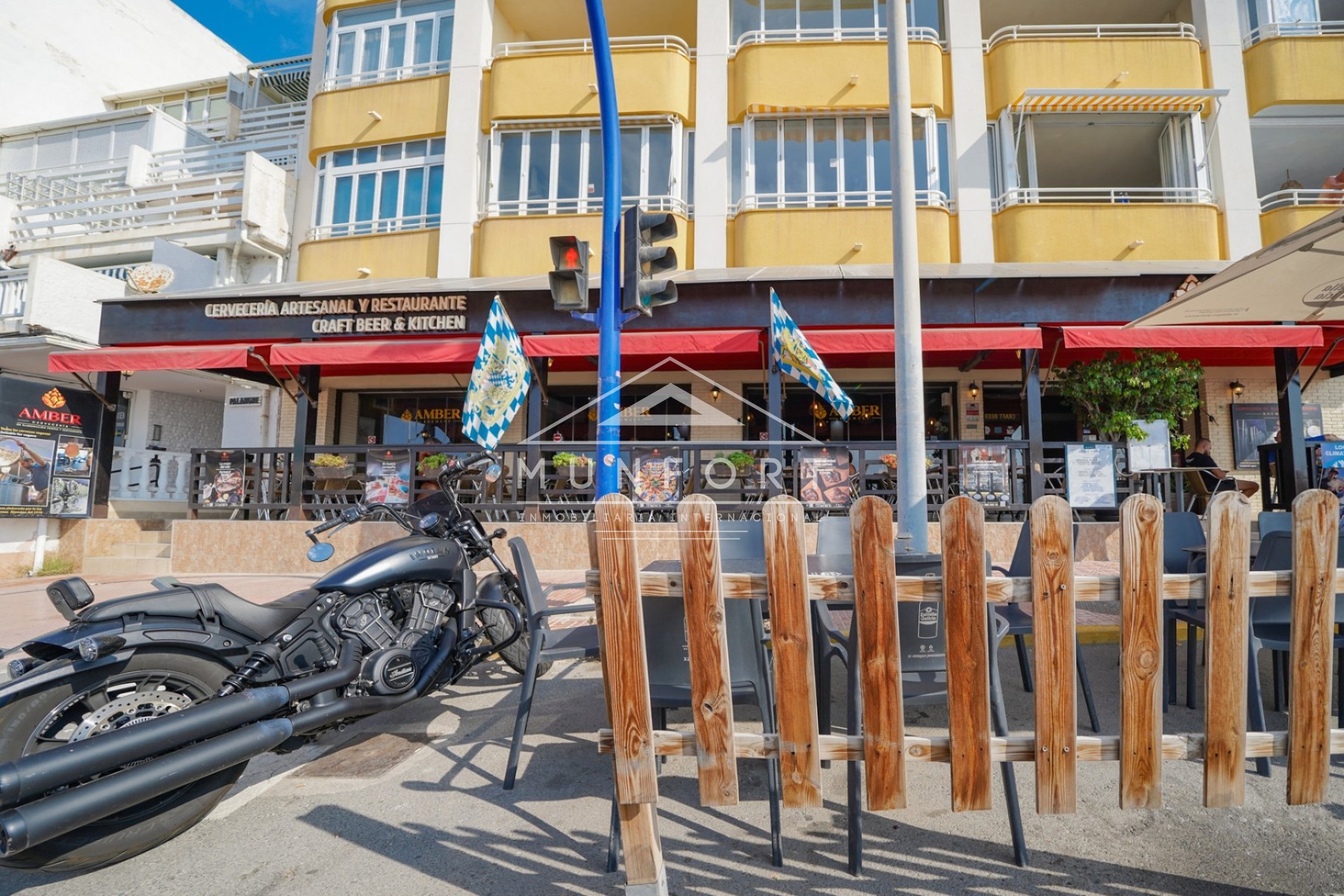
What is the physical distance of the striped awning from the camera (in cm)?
1176

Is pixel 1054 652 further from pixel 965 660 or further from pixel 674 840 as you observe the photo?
pixel 674 840

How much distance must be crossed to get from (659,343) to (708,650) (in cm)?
749

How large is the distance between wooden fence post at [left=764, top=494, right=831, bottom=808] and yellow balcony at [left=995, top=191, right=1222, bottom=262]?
11.4 m

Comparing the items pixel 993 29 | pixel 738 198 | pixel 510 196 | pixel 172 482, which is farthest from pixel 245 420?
pixel 993 29

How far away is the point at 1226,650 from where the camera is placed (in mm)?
2043

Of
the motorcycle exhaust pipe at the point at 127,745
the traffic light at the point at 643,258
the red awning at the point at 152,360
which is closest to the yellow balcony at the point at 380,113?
the red awning at the point at 152,360

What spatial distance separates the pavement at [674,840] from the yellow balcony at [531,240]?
997 centimetres

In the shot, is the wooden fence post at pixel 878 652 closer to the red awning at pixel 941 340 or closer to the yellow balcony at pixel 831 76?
the red awning at pixel 941 340

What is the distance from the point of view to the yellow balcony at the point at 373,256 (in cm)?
1291

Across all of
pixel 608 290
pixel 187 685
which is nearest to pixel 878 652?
pixel 187 685

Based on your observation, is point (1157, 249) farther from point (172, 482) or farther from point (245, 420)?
point (172, 482)

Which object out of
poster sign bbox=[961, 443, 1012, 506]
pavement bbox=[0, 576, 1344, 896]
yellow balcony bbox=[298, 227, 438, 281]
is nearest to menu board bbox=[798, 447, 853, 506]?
poster sign bbox=[961, 443, 1012, 506]

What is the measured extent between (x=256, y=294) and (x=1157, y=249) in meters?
14.1

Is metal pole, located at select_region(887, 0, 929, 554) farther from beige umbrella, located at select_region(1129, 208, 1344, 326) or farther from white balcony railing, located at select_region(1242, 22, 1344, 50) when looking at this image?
white balcony railing, located at select_region(1242, 22, 1344, 50)
